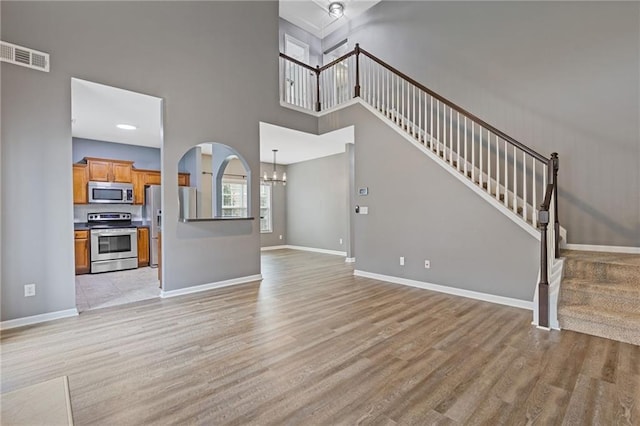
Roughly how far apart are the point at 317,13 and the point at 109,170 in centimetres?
619

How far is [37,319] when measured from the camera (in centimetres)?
323

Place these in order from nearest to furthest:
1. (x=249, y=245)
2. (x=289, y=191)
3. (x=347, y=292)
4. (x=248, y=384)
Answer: (x=248, y=384) → (x=347, y=292) → (x=249, y=245) → (x=289, y=191)

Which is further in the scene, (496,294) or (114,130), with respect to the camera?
(114,130)

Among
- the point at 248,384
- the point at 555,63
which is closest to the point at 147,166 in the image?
the point at 248,384

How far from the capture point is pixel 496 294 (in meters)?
3.81

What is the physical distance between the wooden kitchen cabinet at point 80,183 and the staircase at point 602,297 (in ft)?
26.1

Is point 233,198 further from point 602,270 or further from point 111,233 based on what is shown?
point 602,270

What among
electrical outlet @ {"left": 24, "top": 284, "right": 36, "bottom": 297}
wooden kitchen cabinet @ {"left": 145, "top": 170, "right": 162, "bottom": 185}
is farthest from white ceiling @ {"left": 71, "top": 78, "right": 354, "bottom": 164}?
electrical outlet @ {"left": 24, "top": 284, "right": 36, "bottom": 297}

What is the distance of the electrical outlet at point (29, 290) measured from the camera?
318 centimetres

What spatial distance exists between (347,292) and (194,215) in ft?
10.7

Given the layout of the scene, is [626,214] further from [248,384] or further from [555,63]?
[248,384]

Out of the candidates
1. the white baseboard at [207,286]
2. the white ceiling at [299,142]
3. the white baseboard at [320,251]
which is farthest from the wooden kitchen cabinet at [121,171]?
the white baseboard at [320,251]

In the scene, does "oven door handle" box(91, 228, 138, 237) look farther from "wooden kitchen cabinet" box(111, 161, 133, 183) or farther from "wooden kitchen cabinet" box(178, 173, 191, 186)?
"wooden kitchen cabinet" box(178, 173, 191, 186)

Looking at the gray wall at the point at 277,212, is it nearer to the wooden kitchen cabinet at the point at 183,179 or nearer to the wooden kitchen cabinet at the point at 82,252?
the wooden kitchen cabinet at the point at 183,179
